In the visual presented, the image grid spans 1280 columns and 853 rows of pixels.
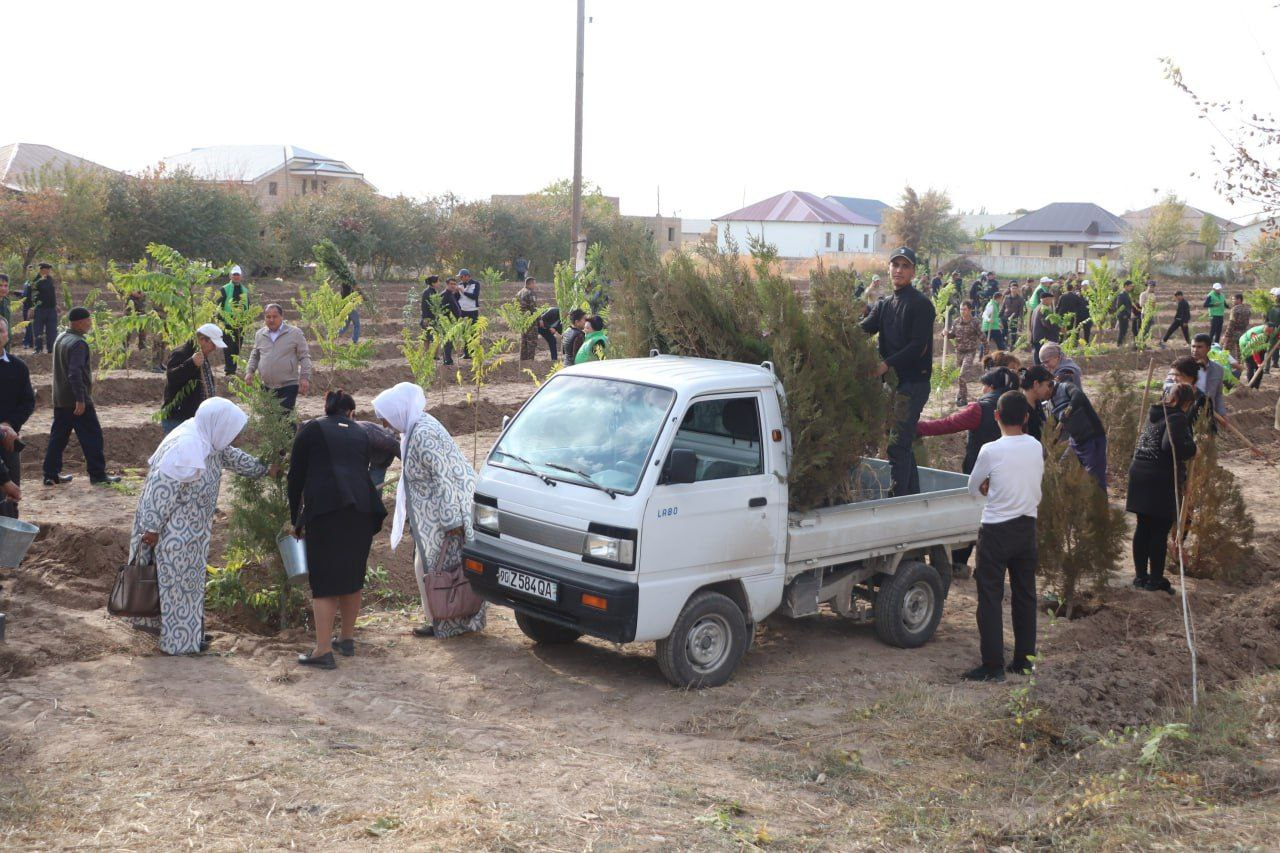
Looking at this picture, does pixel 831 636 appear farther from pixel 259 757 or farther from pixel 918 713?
pixel 259 757

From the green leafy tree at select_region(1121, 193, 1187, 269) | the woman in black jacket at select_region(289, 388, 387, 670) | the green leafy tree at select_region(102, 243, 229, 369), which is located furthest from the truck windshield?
the green leafy tree at select_region(1121, 193, 1187, 269)

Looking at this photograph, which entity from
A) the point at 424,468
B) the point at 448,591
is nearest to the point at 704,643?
the point at 448,591

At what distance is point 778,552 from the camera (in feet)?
24.2

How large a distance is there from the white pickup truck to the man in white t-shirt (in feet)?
2.08

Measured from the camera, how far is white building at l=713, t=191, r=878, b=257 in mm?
98000

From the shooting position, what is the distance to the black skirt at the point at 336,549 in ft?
23.8

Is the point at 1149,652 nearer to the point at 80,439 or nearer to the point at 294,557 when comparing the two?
the point at 294,557

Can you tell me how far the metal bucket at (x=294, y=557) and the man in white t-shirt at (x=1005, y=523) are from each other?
430cm

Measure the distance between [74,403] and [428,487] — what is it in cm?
569

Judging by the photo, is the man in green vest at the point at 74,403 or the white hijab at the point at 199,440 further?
the man in green vest at the point at 74,403

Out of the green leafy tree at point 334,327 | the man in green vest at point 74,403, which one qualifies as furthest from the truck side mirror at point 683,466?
the green leafy tree at point 334,327

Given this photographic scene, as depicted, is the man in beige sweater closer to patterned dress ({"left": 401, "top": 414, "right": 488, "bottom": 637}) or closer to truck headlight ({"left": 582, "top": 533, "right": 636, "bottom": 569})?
patterned dress ({"left": 401, "top": 414, "right": 488, "bottom": 637})

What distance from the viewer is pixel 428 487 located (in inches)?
309

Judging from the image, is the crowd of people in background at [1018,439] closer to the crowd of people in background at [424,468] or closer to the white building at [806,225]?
the crowd of people in background at [424,468]
